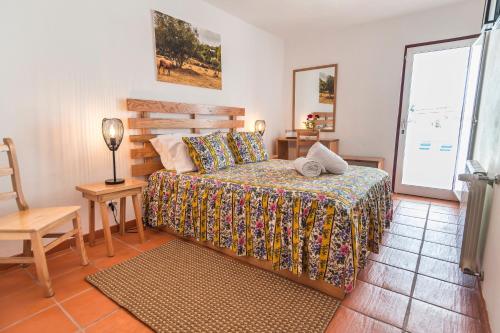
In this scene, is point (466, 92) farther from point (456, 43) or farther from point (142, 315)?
point (142, 315)

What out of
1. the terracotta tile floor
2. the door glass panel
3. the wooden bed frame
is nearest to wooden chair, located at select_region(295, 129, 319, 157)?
the door glass panel

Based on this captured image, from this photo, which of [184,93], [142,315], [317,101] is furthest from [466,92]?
[142,315]

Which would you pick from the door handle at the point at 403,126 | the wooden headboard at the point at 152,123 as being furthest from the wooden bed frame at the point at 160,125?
the door handle at the point at 403,126

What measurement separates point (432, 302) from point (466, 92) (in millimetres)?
2939

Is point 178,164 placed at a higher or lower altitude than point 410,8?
lower

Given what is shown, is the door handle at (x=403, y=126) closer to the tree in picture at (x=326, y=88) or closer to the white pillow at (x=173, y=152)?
the tree in picture at (x=326, y=88)

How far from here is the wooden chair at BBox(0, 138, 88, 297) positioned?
60.1 inches

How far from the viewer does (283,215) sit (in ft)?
5.65

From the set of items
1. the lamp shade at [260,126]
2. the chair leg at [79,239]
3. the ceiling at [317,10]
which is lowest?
the chair leg at [79,239]

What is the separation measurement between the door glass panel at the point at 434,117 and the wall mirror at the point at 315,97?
1.09m

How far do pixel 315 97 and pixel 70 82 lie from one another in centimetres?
344

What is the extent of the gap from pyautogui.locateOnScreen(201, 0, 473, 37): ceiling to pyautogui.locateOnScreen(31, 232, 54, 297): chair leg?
2.97m

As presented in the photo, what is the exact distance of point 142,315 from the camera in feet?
4.82

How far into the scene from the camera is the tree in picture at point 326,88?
422 cm
